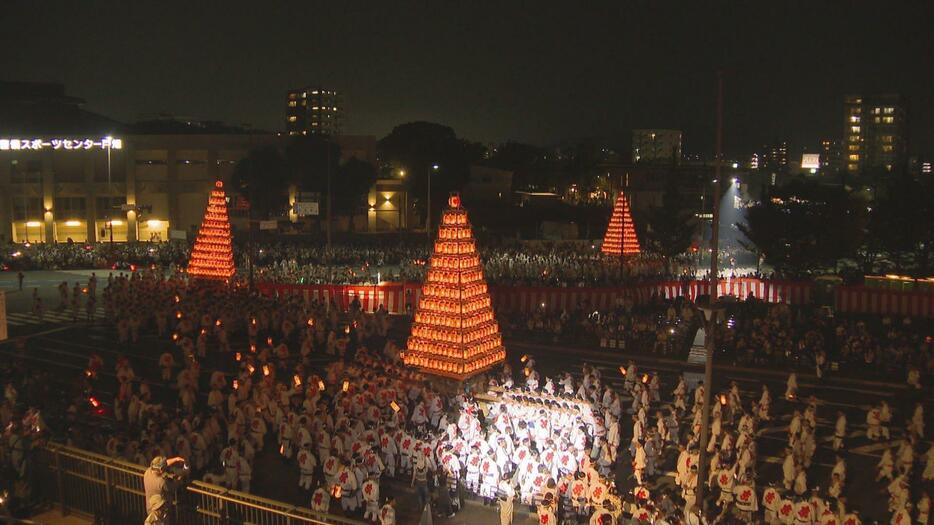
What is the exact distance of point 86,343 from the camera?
2634 cm

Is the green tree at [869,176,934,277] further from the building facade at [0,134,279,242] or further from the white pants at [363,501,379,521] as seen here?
the building facade at [0,134,279,242]

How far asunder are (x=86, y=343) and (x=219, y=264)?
823 centimetres

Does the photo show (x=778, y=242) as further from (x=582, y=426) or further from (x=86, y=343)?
(x=86, y=343)

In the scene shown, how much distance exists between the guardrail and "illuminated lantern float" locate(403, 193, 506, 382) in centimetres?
1135

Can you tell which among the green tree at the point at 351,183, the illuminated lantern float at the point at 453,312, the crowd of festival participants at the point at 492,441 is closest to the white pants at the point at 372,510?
the crowd of festival participants at the point at 492,441

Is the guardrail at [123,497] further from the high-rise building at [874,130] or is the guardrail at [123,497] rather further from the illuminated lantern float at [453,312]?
the high-rise building at [874,130]

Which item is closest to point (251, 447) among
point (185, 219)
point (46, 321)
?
point (46, 321)

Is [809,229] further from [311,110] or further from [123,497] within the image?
[311,110]

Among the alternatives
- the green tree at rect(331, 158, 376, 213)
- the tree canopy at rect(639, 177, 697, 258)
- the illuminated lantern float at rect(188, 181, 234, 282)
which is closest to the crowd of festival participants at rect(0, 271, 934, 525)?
the illuminated lantern float at rect(188, 181, 234, 282)

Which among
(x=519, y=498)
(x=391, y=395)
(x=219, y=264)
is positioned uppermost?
(x=219, y=264)

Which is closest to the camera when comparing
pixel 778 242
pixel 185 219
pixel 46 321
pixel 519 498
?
pixel 519 498

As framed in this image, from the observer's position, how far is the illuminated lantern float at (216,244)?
33625 mm

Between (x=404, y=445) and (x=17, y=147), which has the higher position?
(x=17, y=147)

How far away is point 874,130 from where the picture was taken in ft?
529
